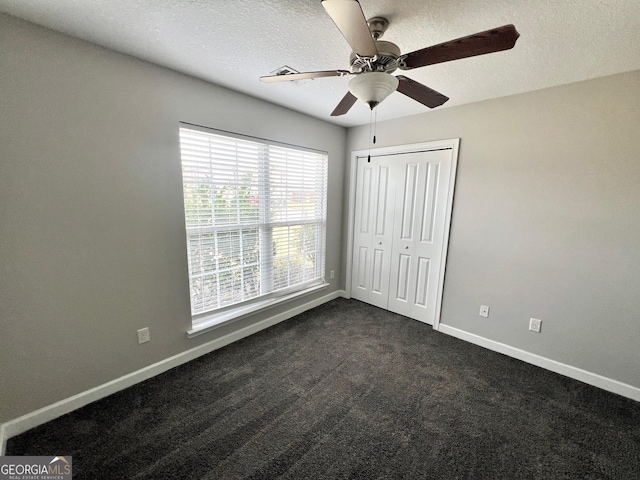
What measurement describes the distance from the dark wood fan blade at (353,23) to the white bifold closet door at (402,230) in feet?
6.27

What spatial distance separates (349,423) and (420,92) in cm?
209

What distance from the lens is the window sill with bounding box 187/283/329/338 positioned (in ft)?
7.38

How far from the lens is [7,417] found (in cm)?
149

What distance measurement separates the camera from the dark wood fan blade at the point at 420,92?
55.6 inches

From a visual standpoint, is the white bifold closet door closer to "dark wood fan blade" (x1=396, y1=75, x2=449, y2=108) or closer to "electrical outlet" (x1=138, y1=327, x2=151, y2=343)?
"dark wood fan blade" (x1=396, y1=75, x2=449, y2=108)

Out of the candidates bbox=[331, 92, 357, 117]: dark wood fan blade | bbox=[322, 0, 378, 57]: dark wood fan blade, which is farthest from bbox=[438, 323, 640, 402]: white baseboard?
bbox=[322, 0, 378, 57]: dark wood fan blade

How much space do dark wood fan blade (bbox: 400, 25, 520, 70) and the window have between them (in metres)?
1.61

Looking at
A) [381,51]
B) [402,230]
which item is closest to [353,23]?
[381,51]

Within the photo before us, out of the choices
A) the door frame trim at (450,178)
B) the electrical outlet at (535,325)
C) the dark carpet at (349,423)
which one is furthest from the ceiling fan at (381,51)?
the electrical outlet at (535,325)

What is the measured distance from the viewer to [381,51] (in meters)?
1.17

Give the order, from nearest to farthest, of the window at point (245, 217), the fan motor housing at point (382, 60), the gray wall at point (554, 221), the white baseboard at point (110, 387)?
the fan motor housing at point (382, 60), the white baseboard at point (110, 387), the gray wall at point (554, 221), the window at point (245, 217)

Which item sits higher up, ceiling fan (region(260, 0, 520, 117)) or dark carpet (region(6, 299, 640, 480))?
ceiling fan (region(260, 0, 520, 117))

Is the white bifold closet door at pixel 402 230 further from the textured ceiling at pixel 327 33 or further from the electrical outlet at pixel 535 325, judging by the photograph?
the textured ceiling at pixel 327 33

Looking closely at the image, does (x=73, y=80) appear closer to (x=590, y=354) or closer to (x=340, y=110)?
(x=340, y=110)
